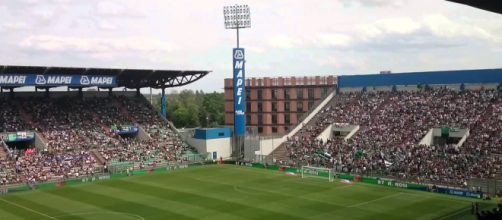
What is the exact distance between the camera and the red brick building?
8250cm

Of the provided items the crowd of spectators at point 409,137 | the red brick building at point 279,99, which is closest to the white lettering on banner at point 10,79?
the crowd of spectators at point 409,137

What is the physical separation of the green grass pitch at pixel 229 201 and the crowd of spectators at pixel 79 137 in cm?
499

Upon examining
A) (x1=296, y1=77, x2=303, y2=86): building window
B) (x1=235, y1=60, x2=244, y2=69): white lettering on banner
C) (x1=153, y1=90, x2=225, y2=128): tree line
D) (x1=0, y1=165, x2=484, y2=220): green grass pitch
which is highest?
(x1=235, y1=60, x2=244, y2=69): white lettering on banner

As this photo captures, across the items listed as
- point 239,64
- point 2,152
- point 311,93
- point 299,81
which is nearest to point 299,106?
point 311,93

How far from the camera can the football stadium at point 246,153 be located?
39.2 metres

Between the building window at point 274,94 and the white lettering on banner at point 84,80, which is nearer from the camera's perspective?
the white lettering on banner at point 84,80

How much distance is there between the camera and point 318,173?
167 ft

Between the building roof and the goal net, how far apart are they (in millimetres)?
22151

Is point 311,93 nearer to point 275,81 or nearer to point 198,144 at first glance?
point 275,81

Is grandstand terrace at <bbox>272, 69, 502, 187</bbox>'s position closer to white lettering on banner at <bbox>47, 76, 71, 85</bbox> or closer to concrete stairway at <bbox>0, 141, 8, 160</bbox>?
white lettering on banner at <bbox>47, 76, 71, 85</bbox>

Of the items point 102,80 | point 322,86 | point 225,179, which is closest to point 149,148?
point 102,80

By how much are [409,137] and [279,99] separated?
107 feet

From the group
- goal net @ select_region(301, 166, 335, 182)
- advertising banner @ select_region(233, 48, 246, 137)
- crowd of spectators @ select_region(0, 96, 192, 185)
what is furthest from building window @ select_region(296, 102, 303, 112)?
goal net @ select_region(301, 166, 335, 182)

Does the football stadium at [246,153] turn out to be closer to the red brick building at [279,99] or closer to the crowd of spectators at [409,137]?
the crowd of spectators at [409,137]
